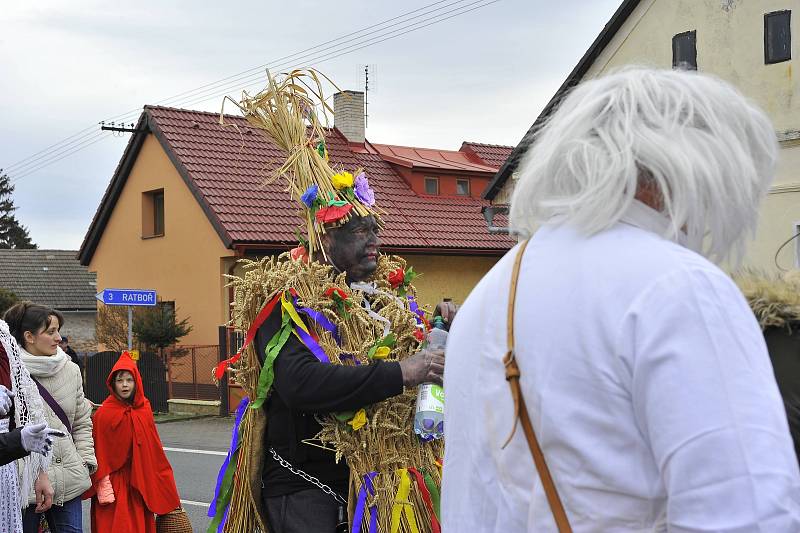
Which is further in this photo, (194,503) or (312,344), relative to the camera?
(194,503)

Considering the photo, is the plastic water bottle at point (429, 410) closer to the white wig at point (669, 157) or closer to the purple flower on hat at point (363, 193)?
the purple flower on hat at point (363, 193)

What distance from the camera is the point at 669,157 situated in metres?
1.48

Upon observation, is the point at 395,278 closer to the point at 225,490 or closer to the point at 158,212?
the point at 225,490

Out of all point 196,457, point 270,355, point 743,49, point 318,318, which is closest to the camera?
point 270,355

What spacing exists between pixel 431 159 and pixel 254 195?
6.79m

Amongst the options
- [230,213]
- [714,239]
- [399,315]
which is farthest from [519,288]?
[230,213]

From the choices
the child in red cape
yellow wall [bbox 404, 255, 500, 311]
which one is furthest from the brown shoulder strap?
yellow wall [bbox 404, 255, 500, 311]

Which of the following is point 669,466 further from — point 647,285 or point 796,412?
point 796,412

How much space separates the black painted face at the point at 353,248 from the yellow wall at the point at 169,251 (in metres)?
17.3

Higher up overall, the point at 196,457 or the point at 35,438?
the point at 35,438

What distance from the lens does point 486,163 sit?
1135 inches

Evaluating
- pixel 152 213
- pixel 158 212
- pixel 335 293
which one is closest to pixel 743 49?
pixel 335 293

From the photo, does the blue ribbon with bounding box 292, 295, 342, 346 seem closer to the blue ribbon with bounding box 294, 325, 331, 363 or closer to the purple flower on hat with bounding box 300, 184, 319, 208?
the blue ribbon with bounding box 294, 325, 331, 363

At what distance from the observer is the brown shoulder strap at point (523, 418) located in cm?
150
